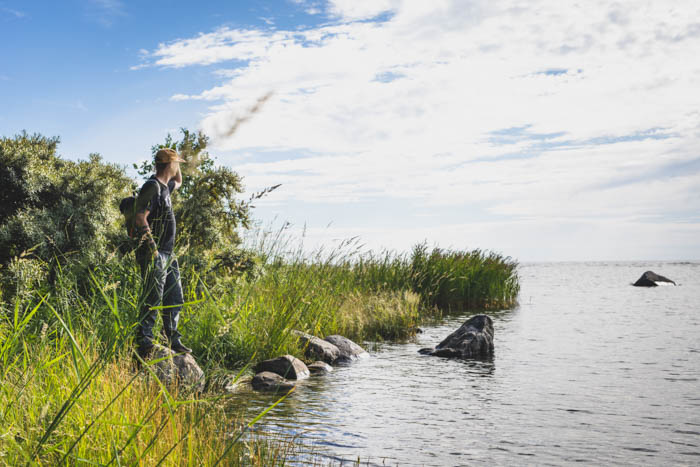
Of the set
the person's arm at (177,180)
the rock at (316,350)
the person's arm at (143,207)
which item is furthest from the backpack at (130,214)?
the rock at (316,350)

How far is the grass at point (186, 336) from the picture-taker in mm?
3359

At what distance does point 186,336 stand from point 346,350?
3533mm

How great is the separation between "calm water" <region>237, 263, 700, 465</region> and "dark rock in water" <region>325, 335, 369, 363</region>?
33cm

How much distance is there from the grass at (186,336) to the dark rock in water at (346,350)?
55 cm

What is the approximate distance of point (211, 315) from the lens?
8383 mm

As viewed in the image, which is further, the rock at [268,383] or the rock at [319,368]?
the rock at [319,368]

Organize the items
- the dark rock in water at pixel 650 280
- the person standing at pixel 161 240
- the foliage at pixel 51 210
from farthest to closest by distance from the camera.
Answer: the dark rock in water at pixel 650 280 → the foliage at pixel 51 210 → the person standing at pixel 161 240

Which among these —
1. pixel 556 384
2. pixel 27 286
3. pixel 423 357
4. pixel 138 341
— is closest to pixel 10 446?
pixel 138 341

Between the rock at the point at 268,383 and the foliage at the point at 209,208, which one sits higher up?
the foliage at the point at 209,208

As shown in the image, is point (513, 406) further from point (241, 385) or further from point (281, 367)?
point (241, 385)

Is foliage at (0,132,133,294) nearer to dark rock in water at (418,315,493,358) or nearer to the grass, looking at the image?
the grass

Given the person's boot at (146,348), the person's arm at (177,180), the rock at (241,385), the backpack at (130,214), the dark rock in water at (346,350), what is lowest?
the rock at (241,385)

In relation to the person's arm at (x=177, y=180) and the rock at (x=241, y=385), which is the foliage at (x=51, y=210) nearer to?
the person's arm at (x=177, y=180)

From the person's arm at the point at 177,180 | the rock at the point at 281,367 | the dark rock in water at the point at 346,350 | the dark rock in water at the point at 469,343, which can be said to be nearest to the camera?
the person's arm at the point at 177,180
